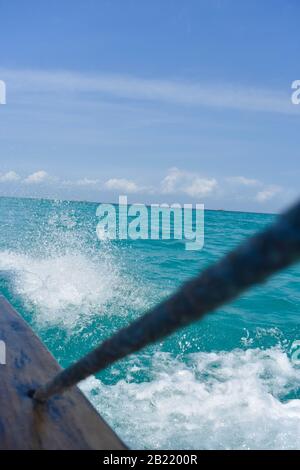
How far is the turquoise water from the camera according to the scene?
3875mm

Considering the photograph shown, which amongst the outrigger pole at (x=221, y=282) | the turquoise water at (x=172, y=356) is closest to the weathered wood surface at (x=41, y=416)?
the outrigger pole at (x=221, y=282)

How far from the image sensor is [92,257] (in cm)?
1232

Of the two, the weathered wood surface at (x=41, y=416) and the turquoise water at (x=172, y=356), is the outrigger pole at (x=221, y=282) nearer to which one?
the weathered wood surface at (x=41, y=416)

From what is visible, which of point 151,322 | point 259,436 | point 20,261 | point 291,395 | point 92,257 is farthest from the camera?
point 92,257

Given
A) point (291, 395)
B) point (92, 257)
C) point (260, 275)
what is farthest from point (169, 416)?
point (92, 257)

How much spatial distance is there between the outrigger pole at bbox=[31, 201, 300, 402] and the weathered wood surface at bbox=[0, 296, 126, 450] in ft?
1.63

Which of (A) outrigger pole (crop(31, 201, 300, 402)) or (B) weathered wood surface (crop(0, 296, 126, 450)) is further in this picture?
(B) weathered wood surface (crop(0, 296, 126, 450))

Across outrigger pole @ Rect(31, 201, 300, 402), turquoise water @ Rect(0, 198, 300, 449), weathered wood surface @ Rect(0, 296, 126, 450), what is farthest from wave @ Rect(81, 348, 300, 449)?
outrigger pole @ Rect(31, 201, 300, 402)

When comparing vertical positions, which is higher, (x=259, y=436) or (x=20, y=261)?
(x=20, y=261)

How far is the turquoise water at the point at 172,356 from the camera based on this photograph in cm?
388

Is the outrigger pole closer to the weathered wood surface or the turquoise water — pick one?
the weathered wood surface

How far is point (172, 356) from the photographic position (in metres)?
5.54
